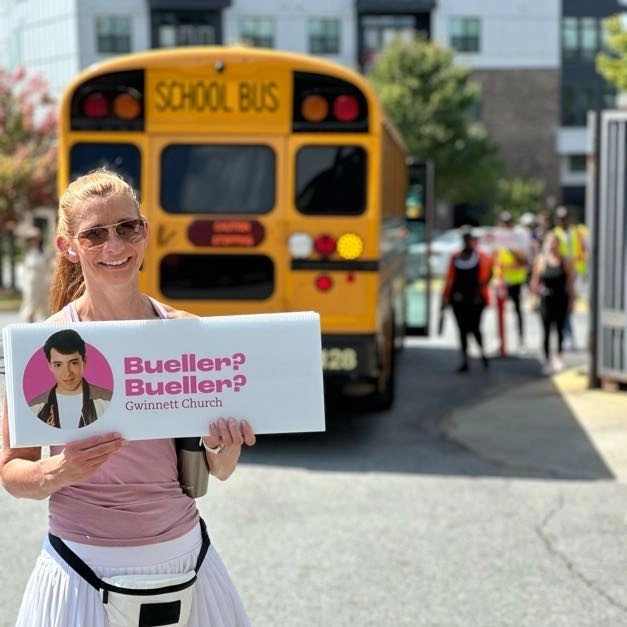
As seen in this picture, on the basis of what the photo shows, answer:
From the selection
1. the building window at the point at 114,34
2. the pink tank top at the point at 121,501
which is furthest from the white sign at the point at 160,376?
the building window at the point at 114,34

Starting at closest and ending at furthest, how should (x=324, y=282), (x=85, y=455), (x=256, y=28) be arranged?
(x=85, y=455), (x=324, y=282), (x=256, y=28)

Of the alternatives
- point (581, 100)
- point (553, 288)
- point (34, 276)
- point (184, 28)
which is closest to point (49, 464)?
point (553, 288)

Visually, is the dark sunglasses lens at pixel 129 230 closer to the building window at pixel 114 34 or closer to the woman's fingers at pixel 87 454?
the woman's fingers at pixel 87 454

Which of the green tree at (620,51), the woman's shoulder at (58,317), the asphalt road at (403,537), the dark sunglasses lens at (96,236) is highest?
the green tree at (620,51)

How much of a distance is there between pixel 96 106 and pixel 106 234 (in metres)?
5.48

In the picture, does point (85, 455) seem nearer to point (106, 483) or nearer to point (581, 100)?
point (106, 483)

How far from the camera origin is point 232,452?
2.56 meters

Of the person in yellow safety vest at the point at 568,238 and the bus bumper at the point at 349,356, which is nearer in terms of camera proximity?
the bus bumper at the point at 349,356

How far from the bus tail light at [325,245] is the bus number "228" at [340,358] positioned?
2.21 feet

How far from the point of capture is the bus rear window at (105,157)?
776cm

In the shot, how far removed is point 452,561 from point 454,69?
3557 centimetres

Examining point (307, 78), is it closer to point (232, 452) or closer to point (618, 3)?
point (232, 452)

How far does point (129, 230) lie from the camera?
252 cm

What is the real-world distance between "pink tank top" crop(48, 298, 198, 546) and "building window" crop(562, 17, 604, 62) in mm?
47011
